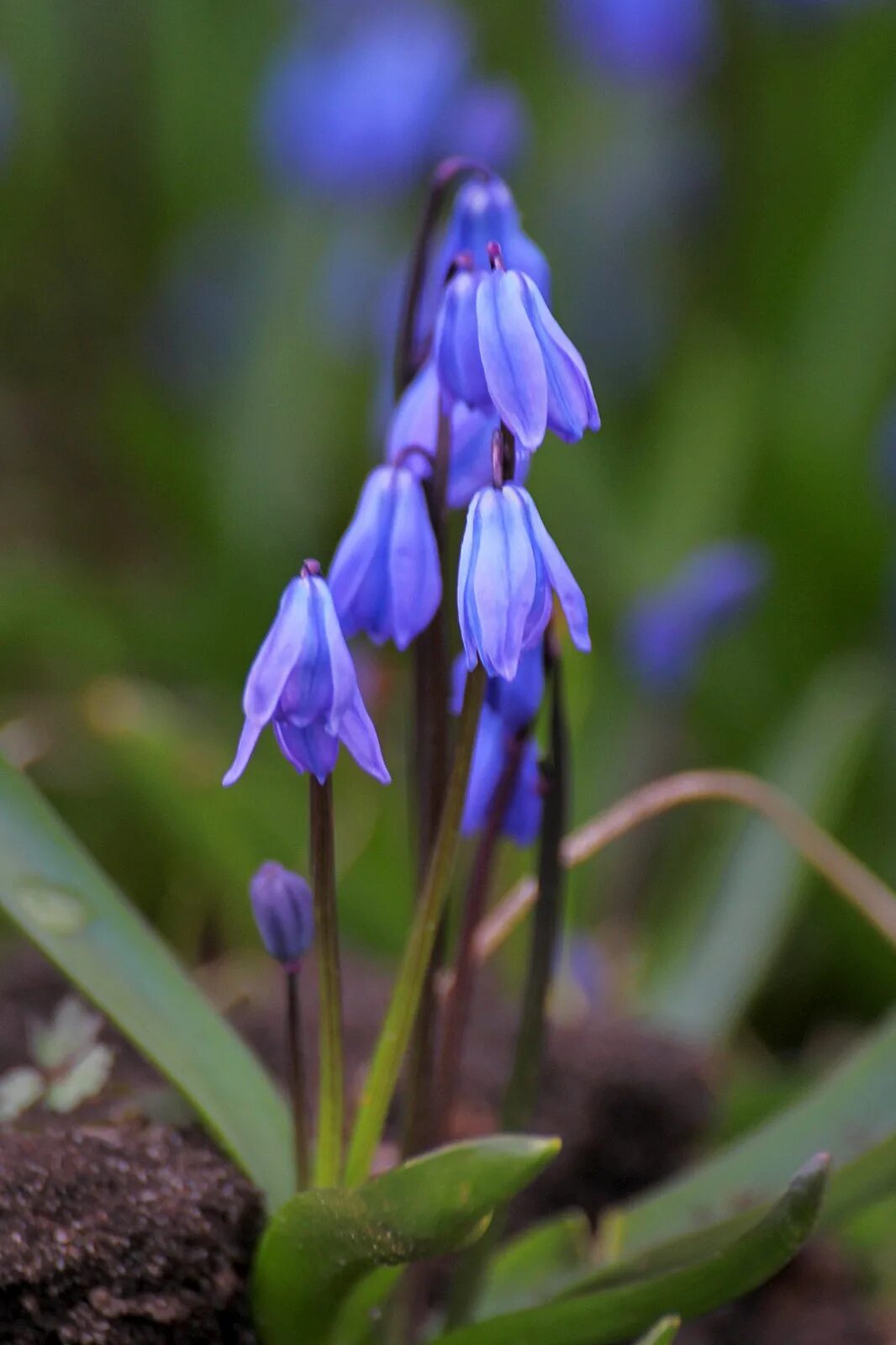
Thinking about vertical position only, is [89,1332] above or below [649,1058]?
above

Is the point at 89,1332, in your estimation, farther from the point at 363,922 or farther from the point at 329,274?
the point at 329,274

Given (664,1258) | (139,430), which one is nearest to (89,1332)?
(664,1258)

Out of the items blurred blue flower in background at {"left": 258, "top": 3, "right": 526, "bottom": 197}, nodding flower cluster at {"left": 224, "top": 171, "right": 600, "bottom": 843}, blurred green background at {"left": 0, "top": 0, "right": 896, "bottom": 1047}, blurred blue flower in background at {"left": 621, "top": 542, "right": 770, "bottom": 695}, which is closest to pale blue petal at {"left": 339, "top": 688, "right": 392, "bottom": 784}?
nodding flower cluster at {"left": 224, "top": 171, "right": 600, "bottom": 843}

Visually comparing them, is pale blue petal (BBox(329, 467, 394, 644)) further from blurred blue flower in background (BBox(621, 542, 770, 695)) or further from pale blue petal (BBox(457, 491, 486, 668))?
blurred blue flower in background (BBox(621, 542, 770, 695))

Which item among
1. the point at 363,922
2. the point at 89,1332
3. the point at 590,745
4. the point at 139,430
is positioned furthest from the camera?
the point at 139,430

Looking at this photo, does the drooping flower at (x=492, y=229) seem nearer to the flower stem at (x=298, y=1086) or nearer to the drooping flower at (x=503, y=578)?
the drooping flower at (x=503, y=578)

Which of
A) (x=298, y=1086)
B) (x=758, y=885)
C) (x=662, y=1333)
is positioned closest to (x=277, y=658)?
(x=298, y=1086)
